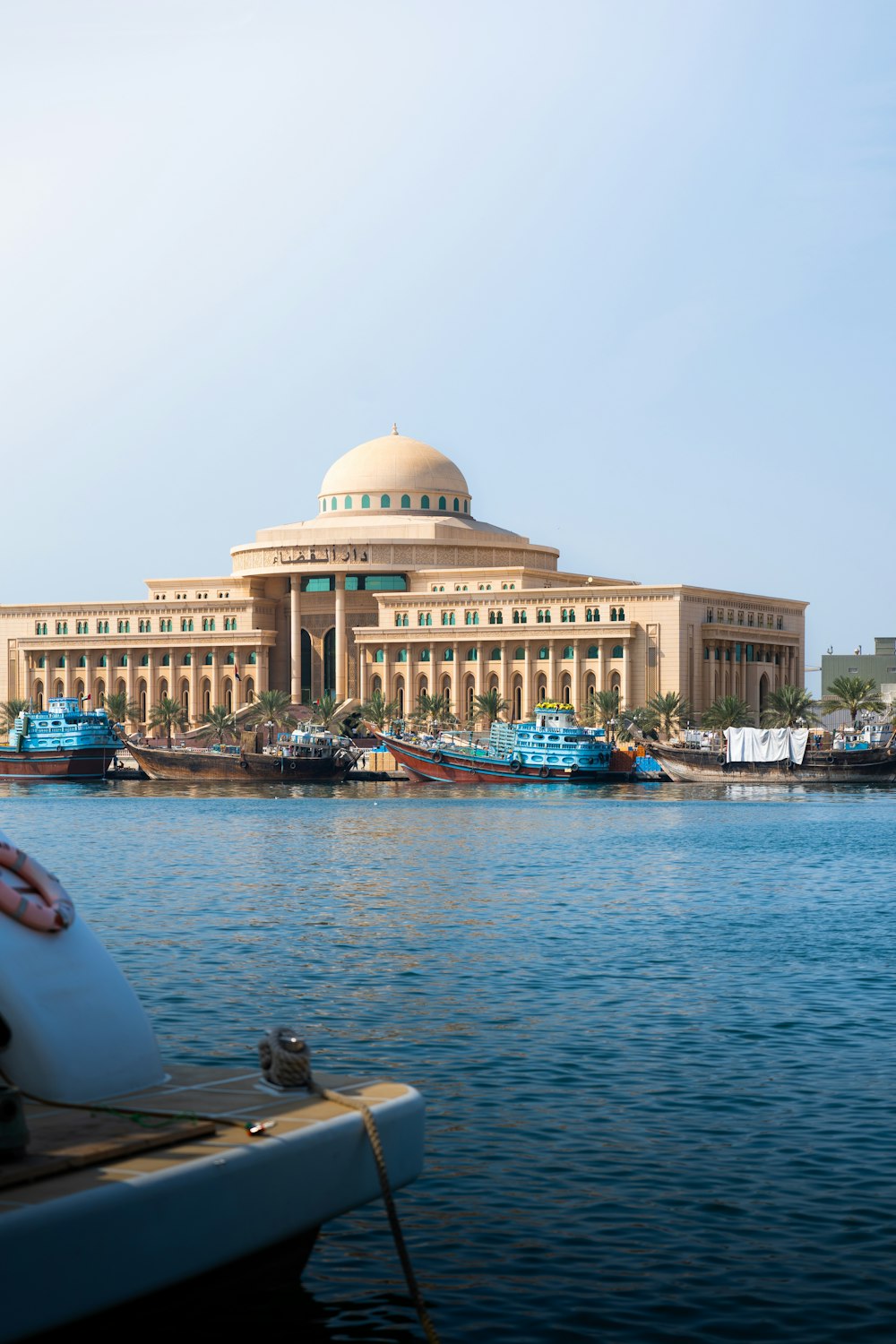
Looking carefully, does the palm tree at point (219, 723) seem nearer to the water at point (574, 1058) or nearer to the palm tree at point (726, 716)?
the palm tree at point (726, 716)

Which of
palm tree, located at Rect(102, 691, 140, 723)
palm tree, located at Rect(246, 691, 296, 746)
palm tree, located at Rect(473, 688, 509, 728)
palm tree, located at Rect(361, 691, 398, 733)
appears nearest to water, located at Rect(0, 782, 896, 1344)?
palm tree, located at Rect(361, 691, 398, 733)

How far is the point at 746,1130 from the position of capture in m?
18.8

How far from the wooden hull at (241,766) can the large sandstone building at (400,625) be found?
33006 millimetres

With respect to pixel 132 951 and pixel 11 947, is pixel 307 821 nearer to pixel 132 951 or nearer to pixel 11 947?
pixel 132 951

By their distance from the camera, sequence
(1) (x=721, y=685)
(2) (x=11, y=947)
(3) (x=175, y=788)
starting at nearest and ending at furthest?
(2) (x=11, y=947) < (3) (x=175, y=788) < (1) (x=721, y=685)

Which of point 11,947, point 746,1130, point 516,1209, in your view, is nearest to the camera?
point 11,947

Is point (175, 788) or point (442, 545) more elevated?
point (442, 545)

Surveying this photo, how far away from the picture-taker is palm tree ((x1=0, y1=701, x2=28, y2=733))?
17350 cm

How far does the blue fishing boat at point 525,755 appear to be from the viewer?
416 feet

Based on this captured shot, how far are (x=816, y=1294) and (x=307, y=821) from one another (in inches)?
2692

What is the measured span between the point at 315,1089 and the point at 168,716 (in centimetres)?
15904

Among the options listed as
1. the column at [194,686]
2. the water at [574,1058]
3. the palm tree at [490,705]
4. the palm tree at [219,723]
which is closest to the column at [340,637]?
the palm tree at [219,723]

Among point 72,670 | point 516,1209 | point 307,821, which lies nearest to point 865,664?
point 72,670

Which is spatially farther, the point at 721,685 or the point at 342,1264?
the point at 721,685
